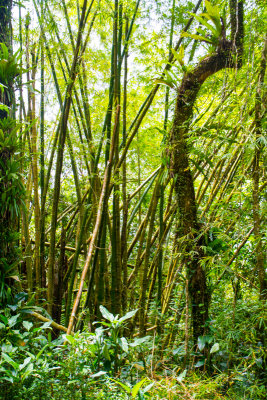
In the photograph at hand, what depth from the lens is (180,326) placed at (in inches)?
75.0

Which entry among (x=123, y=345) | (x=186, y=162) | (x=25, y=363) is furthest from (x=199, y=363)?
(x=186, y=162)

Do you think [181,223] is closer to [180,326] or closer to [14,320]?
[180,326]

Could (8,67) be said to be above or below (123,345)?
above

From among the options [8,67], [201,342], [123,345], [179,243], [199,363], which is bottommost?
[199,363]

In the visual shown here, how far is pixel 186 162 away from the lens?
66.3 inches

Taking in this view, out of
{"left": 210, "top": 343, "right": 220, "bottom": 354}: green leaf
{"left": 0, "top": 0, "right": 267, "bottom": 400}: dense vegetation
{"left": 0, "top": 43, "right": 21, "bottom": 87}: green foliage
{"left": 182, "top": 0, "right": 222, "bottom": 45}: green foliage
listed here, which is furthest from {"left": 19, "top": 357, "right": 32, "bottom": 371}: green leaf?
{"left": 182, "top": 0, "right": 222, "bottom": 45}: green foliage

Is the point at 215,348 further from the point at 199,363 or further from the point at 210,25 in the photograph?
the point at 210,25

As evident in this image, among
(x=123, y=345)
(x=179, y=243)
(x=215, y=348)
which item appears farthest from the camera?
(x=179, y=243)

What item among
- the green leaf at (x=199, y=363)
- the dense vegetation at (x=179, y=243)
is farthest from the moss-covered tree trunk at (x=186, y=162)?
the green leaf at (x=199, y=363)

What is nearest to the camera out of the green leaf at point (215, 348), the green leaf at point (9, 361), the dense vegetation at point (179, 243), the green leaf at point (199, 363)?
the green leaf at point (9, 361)

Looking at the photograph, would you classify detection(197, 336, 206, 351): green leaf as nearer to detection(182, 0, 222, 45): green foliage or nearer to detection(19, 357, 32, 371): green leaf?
detection(19, 357, 32, 371): green leaf

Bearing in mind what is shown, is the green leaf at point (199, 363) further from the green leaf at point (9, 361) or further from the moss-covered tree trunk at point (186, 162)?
the green leaf at point (9, 361)

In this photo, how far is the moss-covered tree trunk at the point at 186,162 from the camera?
5.25ft

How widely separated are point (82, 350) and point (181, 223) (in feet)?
2.60
